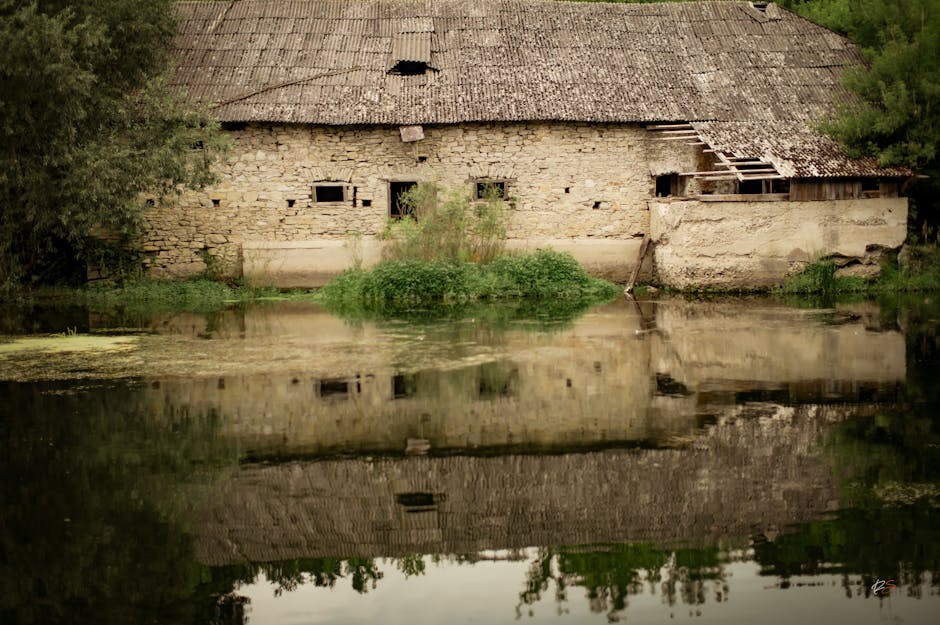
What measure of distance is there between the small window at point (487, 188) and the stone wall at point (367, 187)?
161mm

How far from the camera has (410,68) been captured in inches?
872

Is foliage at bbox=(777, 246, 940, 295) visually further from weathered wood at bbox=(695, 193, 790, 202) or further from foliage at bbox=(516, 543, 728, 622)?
foliage at bbox=(516, 543, 728, 622)

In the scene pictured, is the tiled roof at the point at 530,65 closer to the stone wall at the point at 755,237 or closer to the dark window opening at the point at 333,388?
the stone wall at the point at 755,237

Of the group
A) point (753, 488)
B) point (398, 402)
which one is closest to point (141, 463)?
point (398, 402)

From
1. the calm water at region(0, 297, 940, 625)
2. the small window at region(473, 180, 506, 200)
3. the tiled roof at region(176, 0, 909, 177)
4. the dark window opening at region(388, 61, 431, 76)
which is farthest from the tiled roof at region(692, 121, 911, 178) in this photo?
the calm water at region(0, 297, 940, 625)

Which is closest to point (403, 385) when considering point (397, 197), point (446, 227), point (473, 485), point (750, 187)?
point (473, 485)

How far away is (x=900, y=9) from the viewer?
21.2 m

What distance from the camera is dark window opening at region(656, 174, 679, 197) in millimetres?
22016

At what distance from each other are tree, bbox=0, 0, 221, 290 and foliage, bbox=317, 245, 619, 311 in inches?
138

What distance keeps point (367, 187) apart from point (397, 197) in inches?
27.5

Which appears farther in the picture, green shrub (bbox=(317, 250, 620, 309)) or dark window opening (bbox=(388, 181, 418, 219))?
dark window opening (bbox=(388, 181, 418, 219))

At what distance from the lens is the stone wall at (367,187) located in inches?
833

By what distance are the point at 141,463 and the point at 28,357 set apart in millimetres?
5462

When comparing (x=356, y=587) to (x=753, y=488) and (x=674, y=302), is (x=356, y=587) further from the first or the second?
(x=674, y=302)
